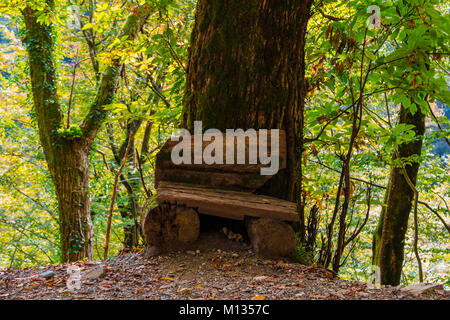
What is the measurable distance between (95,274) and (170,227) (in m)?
0.68

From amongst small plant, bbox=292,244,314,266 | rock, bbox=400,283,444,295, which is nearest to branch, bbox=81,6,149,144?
small plant, bbox=292,244,314,266

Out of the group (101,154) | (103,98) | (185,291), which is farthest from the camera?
(103,98)

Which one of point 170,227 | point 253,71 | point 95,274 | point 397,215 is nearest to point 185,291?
point 170,227

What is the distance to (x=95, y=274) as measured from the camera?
269 cm

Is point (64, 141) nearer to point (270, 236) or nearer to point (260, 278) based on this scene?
point (270, 236)

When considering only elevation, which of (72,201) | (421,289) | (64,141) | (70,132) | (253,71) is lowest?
(72,201)

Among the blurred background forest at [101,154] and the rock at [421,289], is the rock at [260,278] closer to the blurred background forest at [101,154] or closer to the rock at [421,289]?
the rock at [421,289]

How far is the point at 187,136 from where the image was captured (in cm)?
311

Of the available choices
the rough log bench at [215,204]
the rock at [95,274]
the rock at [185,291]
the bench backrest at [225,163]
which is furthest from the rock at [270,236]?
the rock at [95,274]

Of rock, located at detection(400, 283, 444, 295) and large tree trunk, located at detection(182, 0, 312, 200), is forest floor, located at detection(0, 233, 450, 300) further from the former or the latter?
large tree trunk, located at detection(182, 0, 312, 200)

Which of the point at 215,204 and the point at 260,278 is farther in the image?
the point at 215,204

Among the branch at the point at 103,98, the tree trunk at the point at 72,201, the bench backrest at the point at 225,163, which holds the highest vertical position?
the branch at the point at 103,98

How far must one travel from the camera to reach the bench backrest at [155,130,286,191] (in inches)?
119

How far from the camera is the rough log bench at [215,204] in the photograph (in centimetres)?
284
